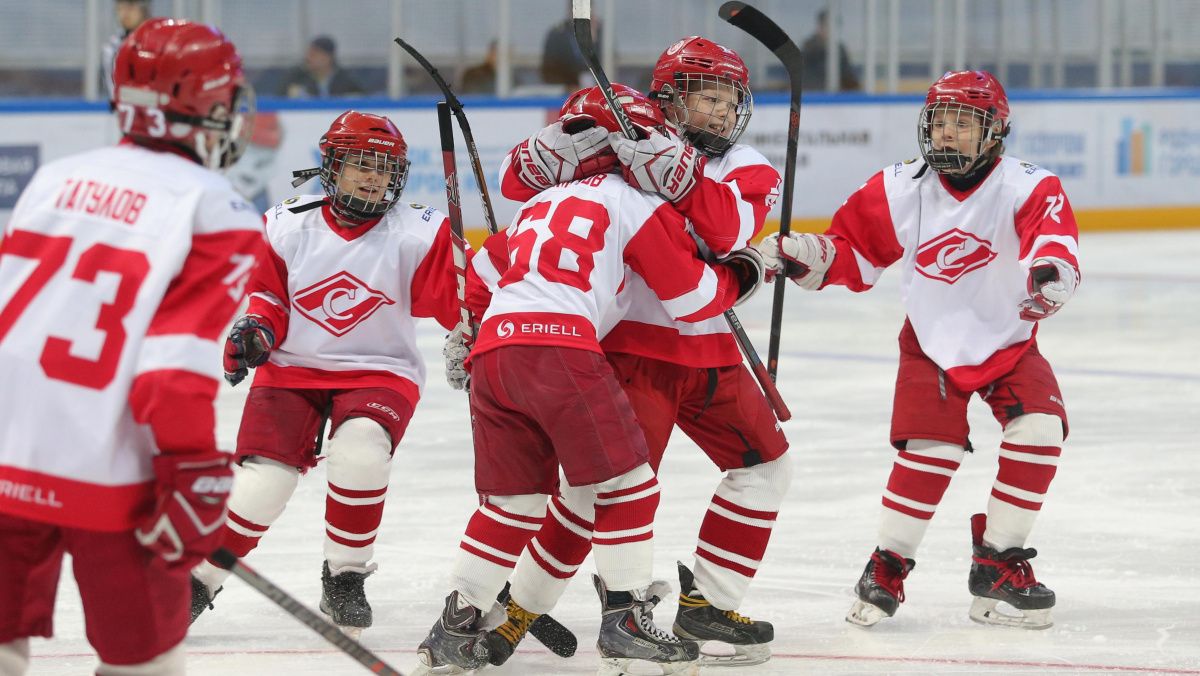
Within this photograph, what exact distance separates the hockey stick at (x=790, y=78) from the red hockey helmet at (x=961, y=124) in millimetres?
271

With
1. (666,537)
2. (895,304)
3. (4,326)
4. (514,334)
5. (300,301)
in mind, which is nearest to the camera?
(4,326)

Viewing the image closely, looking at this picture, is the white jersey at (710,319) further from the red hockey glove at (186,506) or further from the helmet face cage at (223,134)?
the red hockey glove at (186,506)

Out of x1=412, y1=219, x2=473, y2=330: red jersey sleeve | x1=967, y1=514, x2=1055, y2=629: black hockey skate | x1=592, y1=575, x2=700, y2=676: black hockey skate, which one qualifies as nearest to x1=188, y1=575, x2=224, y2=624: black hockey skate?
x1=412, y1=219, x2=473, y2=330: red jersey sleeve

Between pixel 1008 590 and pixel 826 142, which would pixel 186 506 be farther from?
pixel 826 142

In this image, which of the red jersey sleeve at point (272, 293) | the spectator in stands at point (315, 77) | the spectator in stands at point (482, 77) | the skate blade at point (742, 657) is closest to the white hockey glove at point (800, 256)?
the skate blade at point (742, 657)

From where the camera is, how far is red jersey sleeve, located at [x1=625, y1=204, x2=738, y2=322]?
2.77 metres

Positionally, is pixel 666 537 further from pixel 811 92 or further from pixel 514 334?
pixel 811 92

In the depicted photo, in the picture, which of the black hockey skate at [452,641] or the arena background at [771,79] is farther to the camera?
the arena background at [771,79]

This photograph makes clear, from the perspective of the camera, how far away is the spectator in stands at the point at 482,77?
1021 cm

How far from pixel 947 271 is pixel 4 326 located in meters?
2.01

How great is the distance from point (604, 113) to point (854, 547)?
1.47m

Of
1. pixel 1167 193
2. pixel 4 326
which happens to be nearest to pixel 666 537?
pixel 4 326

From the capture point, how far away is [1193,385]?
19.7 ft

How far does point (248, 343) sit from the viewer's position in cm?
302
